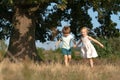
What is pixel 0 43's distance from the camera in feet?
50.8

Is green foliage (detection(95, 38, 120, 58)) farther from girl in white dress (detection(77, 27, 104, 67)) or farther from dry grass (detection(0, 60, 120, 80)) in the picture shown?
dry grass (detection(0, 60, 120, 80))

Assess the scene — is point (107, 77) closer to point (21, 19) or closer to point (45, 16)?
point (21, 19)

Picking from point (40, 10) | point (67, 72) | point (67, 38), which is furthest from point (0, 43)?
point (40, 10)

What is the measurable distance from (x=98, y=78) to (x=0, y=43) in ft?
19.5

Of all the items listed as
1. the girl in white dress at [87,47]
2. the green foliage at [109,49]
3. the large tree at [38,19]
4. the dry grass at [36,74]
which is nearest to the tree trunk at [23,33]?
the large tree at [38,19]

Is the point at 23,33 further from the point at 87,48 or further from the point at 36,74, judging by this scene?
the point at 36,74

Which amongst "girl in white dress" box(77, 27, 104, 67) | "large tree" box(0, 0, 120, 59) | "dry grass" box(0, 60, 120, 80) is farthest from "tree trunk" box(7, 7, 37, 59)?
"dry grass" box(0, 60, 120, 80)

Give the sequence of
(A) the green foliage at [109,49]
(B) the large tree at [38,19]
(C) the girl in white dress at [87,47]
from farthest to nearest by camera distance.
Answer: (A) the green foliage at [109,49] < (B) the large tree at [38,19] < (C) the girl in white dress at [87,47]

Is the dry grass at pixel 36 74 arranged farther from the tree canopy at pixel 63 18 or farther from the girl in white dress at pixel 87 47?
the tree canopy at pixel 63 18

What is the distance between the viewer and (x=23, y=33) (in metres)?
21.4

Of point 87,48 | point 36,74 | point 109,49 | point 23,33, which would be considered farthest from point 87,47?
point 109,49

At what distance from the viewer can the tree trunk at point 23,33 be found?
21.2 m

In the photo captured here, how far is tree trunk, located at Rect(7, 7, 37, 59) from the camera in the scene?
2117 centimetres

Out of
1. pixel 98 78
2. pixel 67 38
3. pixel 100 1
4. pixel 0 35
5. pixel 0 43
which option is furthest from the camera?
pixel 0 35
